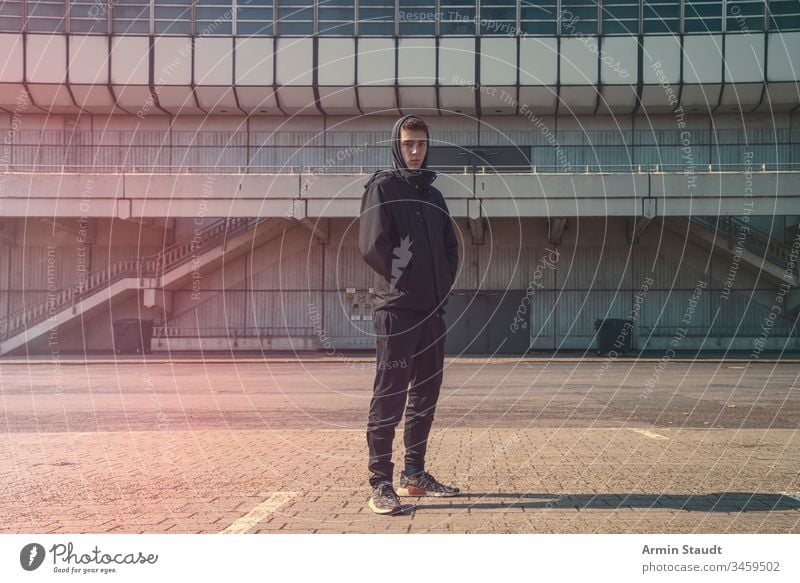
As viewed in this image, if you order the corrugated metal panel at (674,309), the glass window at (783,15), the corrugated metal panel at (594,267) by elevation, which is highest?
the glass window at (783,15)

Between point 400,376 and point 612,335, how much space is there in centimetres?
3138

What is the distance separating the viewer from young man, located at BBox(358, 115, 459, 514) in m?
5.75

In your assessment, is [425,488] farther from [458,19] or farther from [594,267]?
[458,19]

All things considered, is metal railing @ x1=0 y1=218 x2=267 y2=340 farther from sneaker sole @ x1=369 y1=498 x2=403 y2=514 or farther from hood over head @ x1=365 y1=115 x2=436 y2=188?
sneaker sole @ x1=369 y1=498 x2=403 y2=514

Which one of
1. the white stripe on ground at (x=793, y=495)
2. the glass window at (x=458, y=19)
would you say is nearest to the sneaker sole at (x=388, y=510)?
the white stripe on ground at (x=793, y=495)

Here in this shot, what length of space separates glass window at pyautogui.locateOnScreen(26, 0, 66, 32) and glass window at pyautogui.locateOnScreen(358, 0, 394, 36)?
41.2 feet

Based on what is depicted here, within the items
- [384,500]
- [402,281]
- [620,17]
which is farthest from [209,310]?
[384,500]

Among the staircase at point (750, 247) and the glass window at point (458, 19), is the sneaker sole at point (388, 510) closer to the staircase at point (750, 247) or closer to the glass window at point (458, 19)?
the staircase at point (750, 247)

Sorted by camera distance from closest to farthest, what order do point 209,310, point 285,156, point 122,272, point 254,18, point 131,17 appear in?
point 122,272 → point 131,17 → point 254,18 → point 209,310 → point 285,156

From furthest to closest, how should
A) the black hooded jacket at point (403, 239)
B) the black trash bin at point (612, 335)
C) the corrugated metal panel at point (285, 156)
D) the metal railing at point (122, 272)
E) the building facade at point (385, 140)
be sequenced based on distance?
the corrugated metal panel at point (285, 156) < the building facade at point (385, 140) < the metal railing at point (122, 272) < the black trash bin at point (612, 335) < the black hooded jacket at point (403, 239)

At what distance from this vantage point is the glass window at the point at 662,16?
38.3 meters

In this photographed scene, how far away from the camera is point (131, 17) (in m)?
38.9

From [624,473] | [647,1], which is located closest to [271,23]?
[647,1]

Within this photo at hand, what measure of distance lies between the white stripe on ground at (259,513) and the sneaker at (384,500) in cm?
63
